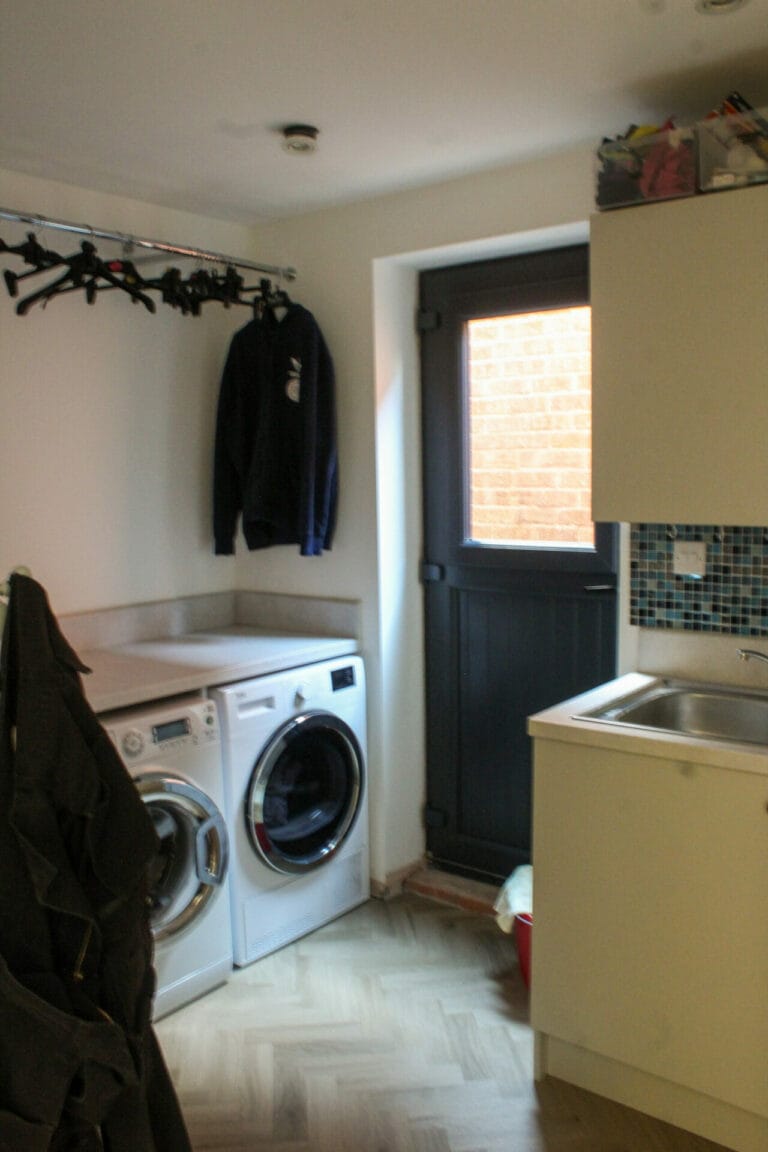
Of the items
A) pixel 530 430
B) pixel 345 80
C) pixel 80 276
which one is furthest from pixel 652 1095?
pixel 80 276

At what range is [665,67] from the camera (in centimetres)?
217

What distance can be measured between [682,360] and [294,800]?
177 cm

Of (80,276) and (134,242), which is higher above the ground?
(134,242)

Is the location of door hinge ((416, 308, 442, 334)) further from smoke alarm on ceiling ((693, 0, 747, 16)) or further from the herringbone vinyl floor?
the herringbone vinyl floor

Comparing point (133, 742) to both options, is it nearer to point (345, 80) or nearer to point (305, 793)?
point (305, 793)

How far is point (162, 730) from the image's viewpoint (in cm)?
262

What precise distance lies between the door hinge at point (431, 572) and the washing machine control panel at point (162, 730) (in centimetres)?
100

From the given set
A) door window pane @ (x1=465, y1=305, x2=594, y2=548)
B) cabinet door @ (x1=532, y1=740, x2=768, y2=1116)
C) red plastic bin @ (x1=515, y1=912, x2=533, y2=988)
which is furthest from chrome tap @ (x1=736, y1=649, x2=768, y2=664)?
red plastic bin @ (x1=515, y1=912, x2=533, y2=988)

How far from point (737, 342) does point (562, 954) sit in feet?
4.81

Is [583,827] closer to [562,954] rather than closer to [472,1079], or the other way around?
[562,954]

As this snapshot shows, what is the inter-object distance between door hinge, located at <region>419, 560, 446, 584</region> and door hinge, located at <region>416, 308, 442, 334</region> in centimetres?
80

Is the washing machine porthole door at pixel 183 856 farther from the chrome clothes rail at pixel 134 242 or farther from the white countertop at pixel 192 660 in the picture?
the chrome clothes rail at pixel 134 242

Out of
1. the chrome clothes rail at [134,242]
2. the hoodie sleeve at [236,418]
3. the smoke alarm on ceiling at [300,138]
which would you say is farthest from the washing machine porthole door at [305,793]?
the smoke alarm on ceiling at [300,138]

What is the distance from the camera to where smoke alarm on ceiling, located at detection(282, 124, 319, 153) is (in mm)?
2492
